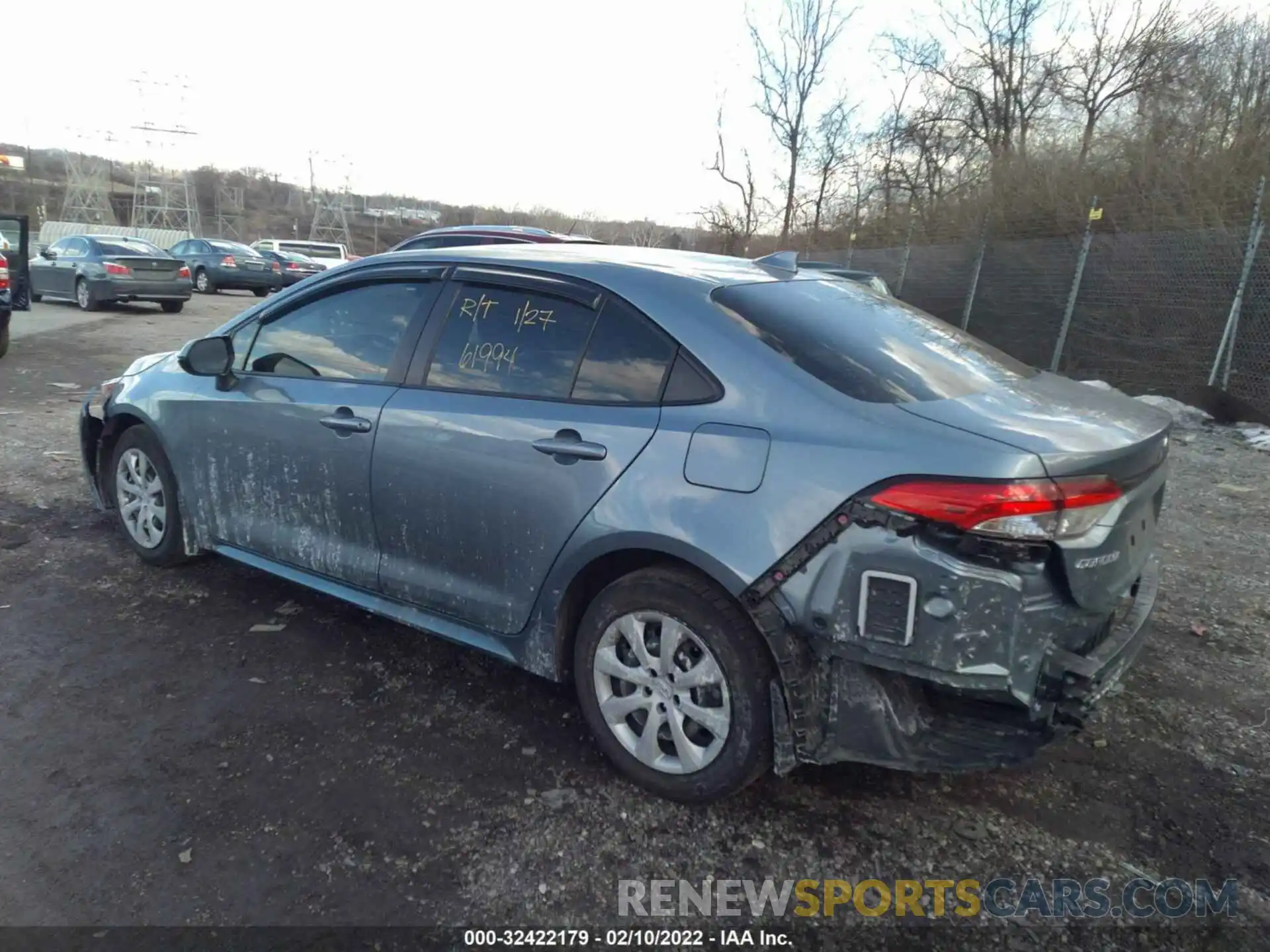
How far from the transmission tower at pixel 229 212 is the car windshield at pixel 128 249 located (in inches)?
2303

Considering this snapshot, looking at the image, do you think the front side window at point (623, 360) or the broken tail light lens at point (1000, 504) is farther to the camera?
the front side window at point (623, 360)

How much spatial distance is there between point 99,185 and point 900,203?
228 feet

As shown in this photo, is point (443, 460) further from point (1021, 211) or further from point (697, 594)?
point (1021, 211)

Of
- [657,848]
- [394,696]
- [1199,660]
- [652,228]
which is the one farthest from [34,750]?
[652,228]

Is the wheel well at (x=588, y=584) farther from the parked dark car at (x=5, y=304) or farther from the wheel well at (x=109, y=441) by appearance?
the parked dark car at (x=5, y=304)

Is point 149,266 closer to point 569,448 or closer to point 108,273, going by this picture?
point 108,273

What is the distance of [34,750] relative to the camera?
9.16 feet

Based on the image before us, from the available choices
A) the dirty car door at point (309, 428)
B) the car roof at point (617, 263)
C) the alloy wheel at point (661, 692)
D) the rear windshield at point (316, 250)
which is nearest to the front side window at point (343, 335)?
the dirty car door at point (309, 428)

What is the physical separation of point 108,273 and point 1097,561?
754 inches

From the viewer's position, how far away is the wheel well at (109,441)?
4.30m

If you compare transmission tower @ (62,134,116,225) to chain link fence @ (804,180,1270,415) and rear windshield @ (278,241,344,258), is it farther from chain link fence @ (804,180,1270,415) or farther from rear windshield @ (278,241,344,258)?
chain link fence @ (804,180,1270,415)

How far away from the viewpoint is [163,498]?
162 inches

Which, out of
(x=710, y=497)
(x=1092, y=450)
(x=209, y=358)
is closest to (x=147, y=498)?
(x=209, y=358)

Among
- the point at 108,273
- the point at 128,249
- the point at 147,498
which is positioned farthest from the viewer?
the point at 128,249
